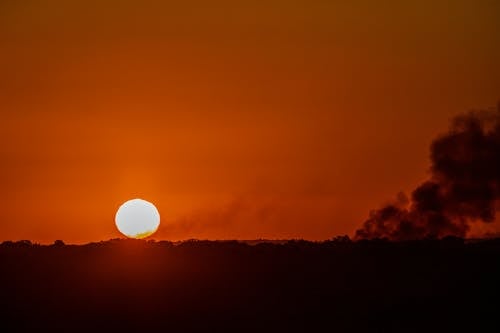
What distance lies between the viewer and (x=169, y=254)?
68938 mm

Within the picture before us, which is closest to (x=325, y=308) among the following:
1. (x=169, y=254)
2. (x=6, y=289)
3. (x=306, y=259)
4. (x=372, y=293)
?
(x=372, y=293)

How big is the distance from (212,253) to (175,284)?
14.1ft

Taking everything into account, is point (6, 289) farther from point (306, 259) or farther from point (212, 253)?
point (306, 259)

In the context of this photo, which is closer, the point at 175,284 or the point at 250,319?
the point at 250,319

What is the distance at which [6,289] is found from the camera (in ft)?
210

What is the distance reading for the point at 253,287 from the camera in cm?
6278

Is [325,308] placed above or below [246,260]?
below

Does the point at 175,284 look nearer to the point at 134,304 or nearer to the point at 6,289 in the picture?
the point at 134,304

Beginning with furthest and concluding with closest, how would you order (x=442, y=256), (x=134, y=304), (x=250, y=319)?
(x=442, y=256)
(x=134, y=304)
(x=250, y=319)

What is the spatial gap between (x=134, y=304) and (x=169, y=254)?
24.3 feet

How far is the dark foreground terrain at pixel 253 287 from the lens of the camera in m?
57.9

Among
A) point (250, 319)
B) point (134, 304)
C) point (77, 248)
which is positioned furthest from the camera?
point (77, 248)

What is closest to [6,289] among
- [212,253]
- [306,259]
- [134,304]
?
[134,304]

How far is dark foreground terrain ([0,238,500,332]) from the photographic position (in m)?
57.9
